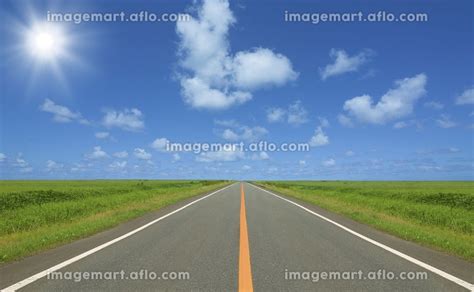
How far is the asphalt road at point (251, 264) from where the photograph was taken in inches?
221

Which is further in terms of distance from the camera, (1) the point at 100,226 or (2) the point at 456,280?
(1) the point at 100,226

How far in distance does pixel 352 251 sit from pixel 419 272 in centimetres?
196

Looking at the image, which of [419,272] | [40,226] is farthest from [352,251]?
[40,226]

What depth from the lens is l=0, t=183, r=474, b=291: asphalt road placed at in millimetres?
5621

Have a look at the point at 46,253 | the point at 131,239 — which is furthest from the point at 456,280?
the point at 46,253

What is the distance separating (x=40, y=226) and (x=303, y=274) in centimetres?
1131

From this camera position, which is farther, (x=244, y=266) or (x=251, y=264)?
(x=251, y=264)

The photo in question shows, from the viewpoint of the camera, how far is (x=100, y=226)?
12836 millimetres

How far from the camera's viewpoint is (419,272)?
21.6 ft

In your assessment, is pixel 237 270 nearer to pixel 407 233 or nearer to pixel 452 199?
pixel 407 233

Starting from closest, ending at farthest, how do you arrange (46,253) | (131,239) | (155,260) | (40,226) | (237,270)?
(237,270) → (155,260) → (46,253) → (131,239) → (40,226)

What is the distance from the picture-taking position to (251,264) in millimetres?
6988

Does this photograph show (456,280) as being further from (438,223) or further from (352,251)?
(438,223)

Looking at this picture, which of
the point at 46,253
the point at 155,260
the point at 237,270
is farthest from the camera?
the point at 46,253
